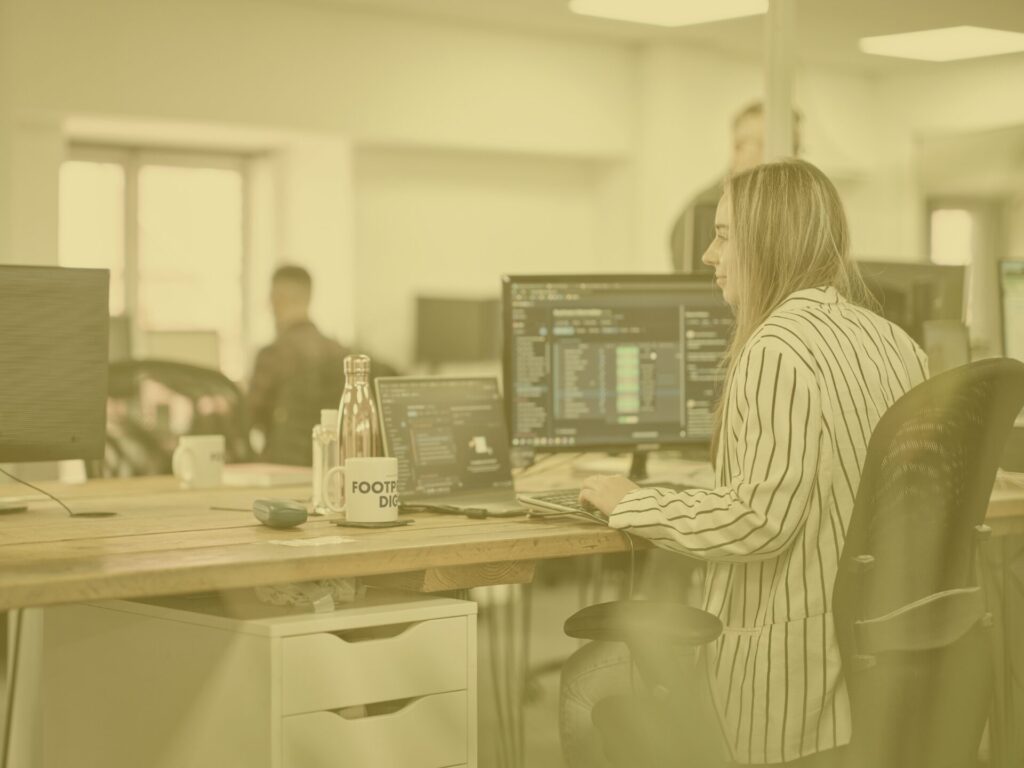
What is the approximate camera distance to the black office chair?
171 cm

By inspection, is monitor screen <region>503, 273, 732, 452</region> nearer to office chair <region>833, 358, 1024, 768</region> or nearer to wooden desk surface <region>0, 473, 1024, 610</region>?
wooden desk surface <region>0, 473, 1024, 610</region>

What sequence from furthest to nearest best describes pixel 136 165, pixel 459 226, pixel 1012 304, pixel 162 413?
1. pixel 459 226
2. pixel 136 165
3. pixel 162 413
4. pixel 1012 304

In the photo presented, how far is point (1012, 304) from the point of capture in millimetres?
3004

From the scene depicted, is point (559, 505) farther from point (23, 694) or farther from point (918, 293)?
point (918, 293)

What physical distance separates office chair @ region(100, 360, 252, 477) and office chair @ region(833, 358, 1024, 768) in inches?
80.0

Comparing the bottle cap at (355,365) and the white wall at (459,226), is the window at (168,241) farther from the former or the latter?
the bottle cap at (355,365)

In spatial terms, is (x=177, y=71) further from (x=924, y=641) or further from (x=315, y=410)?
(x=924, y=641)

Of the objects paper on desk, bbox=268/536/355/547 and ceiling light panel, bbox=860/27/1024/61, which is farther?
ceiling light panel, bbox=860/27/1024/61

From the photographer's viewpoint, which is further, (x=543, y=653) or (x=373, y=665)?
(x=543, y=653)

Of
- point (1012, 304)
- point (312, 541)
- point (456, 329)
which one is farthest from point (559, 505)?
point (456, 329)

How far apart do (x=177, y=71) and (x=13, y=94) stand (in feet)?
2.87

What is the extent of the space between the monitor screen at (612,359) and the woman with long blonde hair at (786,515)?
2.41 ft

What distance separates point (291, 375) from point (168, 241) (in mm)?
3201

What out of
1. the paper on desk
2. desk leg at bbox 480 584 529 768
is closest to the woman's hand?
the paper on desk
